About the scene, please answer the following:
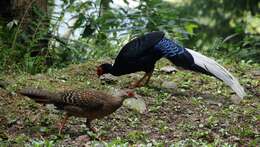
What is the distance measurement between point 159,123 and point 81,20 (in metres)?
4.09

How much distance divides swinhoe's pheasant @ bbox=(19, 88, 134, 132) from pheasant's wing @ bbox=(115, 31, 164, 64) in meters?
1.86

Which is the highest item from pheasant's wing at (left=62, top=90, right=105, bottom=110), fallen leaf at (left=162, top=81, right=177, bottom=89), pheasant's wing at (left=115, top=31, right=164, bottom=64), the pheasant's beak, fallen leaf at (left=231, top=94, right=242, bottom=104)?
pheasant's wing at (left=62, top=90, right=105, bottom=110)

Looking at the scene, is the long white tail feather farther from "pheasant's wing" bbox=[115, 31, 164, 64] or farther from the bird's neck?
the bird's neck

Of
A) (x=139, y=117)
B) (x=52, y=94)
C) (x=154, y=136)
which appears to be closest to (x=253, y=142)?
(x=154, y=136)

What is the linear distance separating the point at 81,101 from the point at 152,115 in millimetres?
1371

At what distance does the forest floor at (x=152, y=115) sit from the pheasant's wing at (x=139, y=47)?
427 mm

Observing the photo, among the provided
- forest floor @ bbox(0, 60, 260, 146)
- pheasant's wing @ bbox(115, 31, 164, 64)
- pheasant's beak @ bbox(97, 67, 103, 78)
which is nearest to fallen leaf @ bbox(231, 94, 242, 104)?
forest floor @ bbox(0, 60, 260, 146)

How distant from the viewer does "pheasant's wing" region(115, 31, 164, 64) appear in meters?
7.95

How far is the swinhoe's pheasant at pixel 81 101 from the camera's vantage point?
6039 millimetres

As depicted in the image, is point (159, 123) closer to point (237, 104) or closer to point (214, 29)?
point (237, 104)

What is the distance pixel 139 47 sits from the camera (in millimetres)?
7961

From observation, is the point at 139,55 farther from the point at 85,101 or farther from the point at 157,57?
the point at 85,101

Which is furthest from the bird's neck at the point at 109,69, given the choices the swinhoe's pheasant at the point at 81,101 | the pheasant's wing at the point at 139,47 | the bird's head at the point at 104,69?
the swinhoe's pheasant at the point at 81,101

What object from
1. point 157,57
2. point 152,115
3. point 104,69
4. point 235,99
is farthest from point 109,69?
point 235,99
